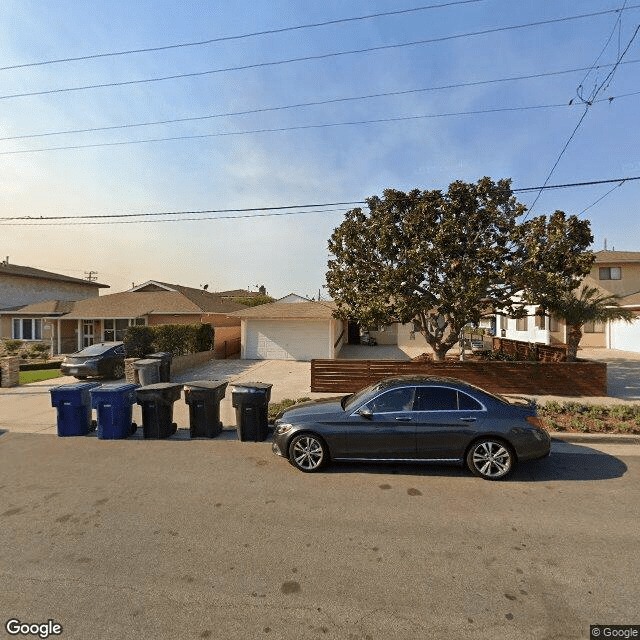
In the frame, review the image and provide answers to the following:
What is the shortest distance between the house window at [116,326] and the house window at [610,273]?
32335 mm

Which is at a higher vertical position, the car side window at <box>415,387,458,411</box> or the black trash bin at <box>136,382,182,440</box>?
the car side window at <box>415,387,458,411</box>

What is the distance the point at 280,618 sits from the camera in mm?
2566

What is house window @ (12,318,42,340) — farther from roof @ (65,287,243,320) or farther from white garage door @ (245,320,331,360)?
white garage door @ (245,320,331,360)

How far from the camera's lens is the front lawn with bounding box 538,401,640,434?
655 cm

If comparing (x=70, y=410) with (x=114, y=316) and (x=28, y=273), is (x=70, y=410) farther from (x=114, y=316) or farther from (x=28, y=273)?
(x=28, y=273)

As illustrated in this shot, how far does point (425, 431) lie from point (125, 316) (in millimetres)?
20325

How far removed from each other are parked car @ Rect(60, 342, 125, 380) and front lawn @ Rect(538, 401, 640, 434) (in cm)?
1325

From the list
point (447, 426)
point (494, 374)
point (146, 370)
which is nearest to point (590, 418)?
point (494, 374)

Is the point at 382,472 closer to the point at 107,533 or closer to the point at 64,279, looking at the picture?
the point at 107,533

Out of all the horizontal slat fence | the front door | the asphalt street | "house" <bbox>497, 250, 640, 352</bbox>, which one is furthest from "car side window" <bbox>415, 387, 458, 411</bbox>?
the front door

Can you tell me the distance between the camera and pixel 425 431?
4.97 metres

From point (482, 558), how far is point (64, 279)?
134 feet

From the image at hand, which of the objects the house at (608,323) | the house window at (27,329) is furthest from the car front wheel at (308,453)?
the house window at (27,329)

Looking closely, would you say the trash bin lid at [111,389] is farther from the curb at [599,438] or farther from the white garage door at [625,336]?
the white garage door at [625,336]
